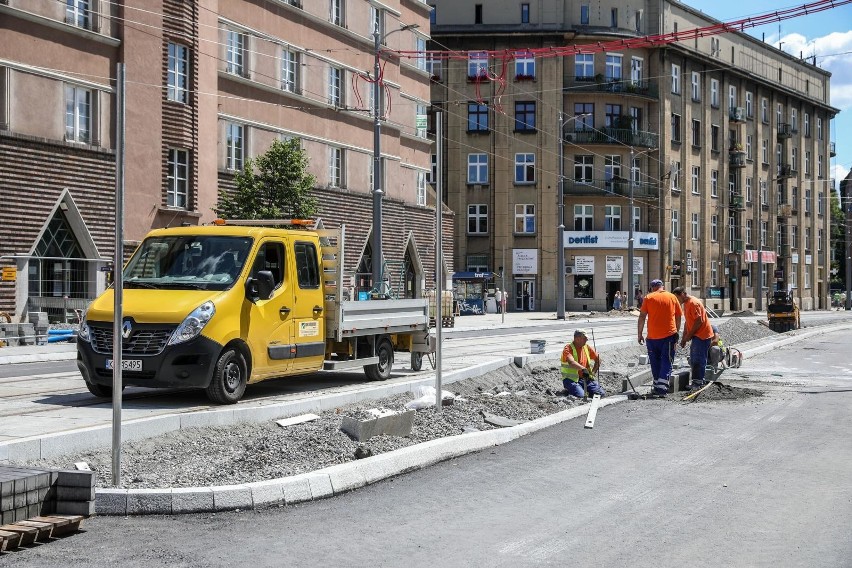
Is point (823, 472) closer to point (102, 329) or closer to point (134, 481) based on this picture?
point (134, 481)

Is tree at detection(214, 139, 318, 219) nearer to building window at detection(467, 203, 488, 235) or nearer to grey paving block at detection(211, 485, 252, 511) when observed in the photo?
grey paving block at detection(211, 485, 252, 511)

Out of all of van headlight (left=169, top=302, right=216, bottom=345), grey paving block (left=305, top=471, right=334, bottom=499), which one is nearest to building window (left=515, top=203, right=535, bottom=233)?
van headlight (left=169, top=302, right=216, bottom=345)

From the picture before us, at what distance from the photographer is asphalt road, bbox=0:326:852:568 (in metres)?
6.51

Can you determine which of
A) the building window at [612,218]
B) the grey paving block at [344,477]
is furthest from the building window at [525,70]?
the grey paving block at [344,477]

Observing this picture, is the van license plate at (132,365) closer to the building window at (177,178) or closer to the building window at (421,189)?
the building window at (177,178)

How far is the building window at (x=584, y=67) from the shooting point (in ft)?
223

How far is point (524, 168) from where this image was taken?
6738cm

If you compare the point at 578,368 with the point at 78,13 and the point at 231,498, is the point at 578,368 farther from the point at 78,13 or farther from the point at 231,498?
the point at 78,13

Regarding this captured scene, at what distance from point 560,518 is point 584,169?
62770mm

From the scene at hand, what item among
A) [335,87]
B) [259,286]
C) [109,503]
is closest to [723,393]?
[259,286]

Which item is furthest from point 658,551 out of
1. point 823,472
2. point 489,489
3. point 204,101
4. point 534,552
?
point 204,101

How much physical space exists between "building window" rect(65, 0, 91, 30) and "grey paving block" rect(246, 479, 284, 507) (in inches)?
939

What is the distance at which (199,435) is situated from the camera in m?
10.7

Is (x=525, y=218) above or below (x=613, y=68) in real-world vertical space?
below
